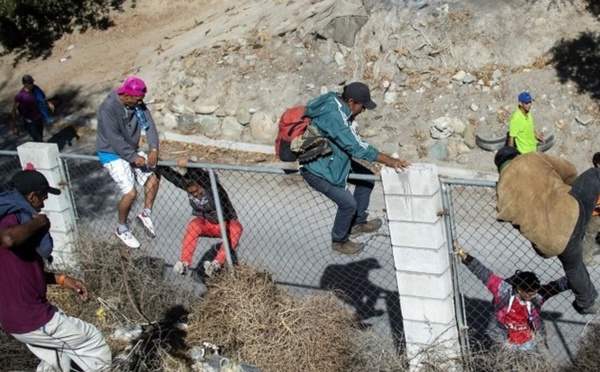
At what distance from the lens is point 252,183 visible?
12.7 meters

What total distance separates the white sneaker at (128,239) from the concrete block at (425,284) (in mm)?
3040

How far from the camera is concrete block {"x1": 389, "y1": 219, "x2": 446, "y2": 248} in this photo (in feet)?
21.9

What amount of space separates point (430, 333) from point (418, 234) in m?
0.87

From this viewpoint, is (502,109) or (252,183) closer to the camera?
(252,183)

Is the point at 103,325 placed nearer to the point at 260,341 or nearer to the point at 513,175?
the point at 260,341

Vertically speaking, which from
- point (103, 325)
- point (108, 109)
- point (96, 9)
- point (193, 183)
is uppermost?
point (108, 109)

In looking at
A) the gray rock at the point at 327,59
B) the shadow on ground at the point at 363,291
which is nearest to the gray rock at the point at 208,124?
the gray rock at the point at 327,59

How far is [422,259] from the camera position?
6820 mm

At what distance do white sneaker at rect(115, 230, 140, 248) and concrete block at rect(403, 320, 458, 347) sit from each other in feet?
10.1

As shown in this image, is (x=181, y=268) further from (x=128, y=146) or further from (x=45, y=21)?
(x=45, y=21)

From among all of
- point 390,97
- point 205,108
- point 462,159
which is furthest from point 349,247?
point 205,108

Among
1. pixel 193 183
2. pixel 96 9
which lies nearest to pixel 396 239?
pixel 193 183

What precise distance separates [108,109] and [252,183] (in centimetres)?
434

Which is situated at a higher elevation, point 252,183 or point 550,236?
point 550,236
